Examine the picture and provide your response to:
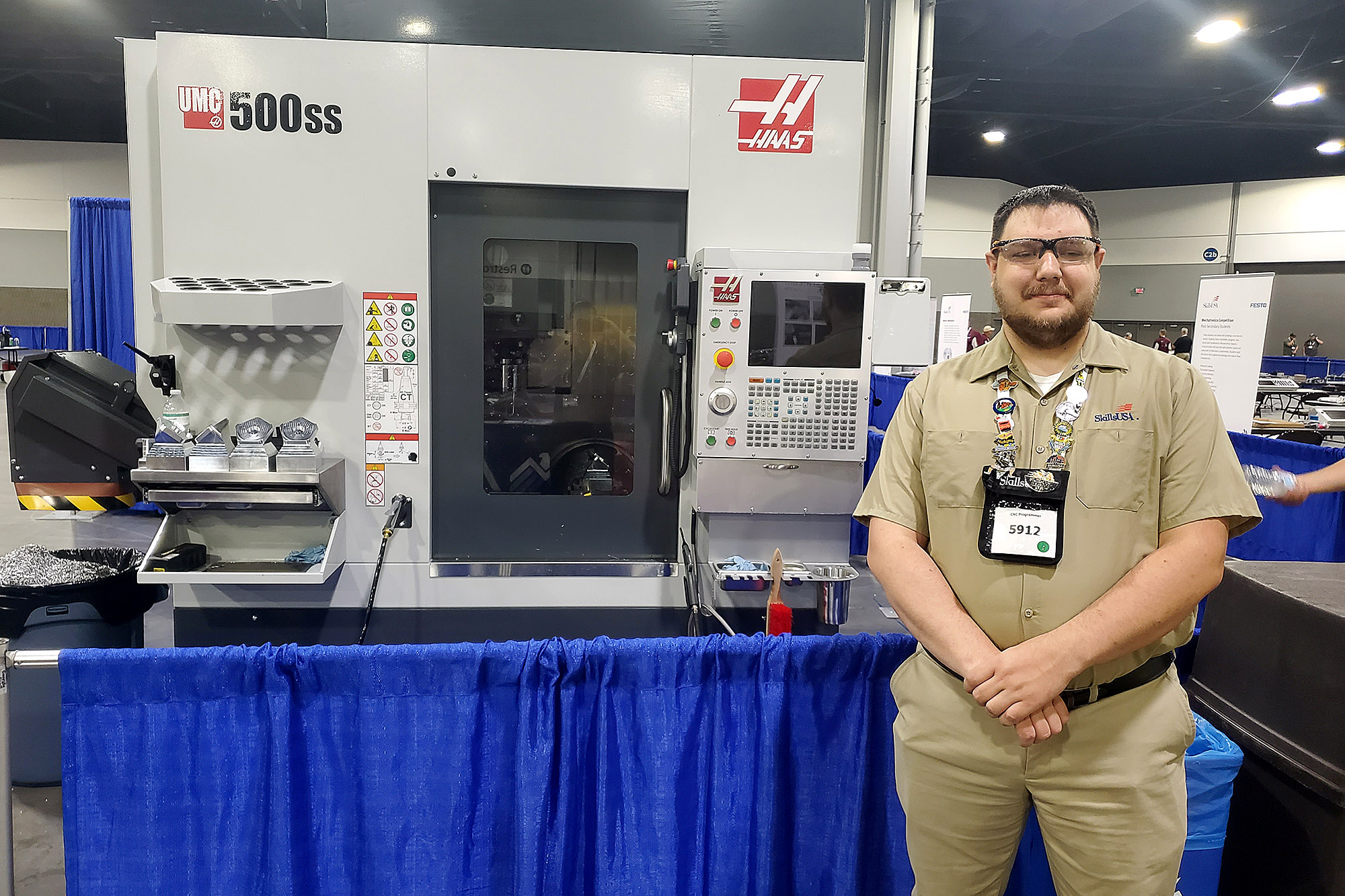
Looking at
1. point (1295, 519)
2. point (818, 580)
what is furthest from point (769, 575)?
point (1295, 519)

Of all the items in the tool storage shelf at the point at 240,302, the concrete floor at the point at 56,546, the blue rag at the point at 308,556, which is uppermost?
the tool storage shelf at the point at 240,302

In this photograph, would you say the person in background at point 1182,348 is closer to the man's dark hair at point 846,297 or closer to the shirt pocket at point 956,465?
the man's dark hair at point 846,297

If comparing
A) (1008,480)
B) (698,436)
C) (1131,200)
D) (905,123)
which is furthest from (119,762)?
(1131,200)

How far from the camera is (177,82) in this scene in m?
2.94

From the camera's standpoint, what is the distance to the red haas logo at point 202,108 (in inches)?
116

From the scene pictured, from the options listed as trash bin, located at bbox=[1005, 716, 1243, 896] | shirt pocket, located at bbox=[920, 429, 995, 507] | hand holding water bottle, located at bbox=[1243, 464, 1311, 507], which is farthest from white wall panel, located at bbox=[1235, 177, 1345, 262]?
shirt pocket, located at bbox=[920, 429, 995, 507]

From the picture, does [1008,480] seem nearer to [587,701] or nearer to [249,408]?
[587,701]

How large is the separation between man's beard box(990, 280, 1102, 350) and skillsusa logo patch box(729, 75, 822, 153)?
1902 millimetres

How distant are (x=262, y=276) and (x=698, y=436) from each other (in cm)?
178

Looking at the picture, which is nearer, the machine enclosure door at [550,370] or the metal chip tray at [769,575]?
the metal chip tray at [769,575]

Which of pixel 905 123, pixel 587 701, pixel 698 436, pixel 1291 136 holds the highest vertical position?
pixel 1291 136

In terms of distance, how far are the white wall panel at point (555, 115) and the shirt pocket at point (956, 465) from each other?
206 centimetres

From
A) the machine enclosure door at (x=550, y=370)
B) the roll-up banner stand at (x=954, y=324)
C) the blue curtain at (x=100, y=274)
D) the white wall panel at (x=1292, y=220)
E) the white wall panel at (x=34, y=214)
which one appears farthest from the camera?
the white wall panel at (x=34, y=214)

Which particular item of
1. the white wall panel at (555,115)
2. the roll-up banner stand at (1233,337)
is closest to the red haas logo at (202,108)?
the white wall panel at (555,115)
